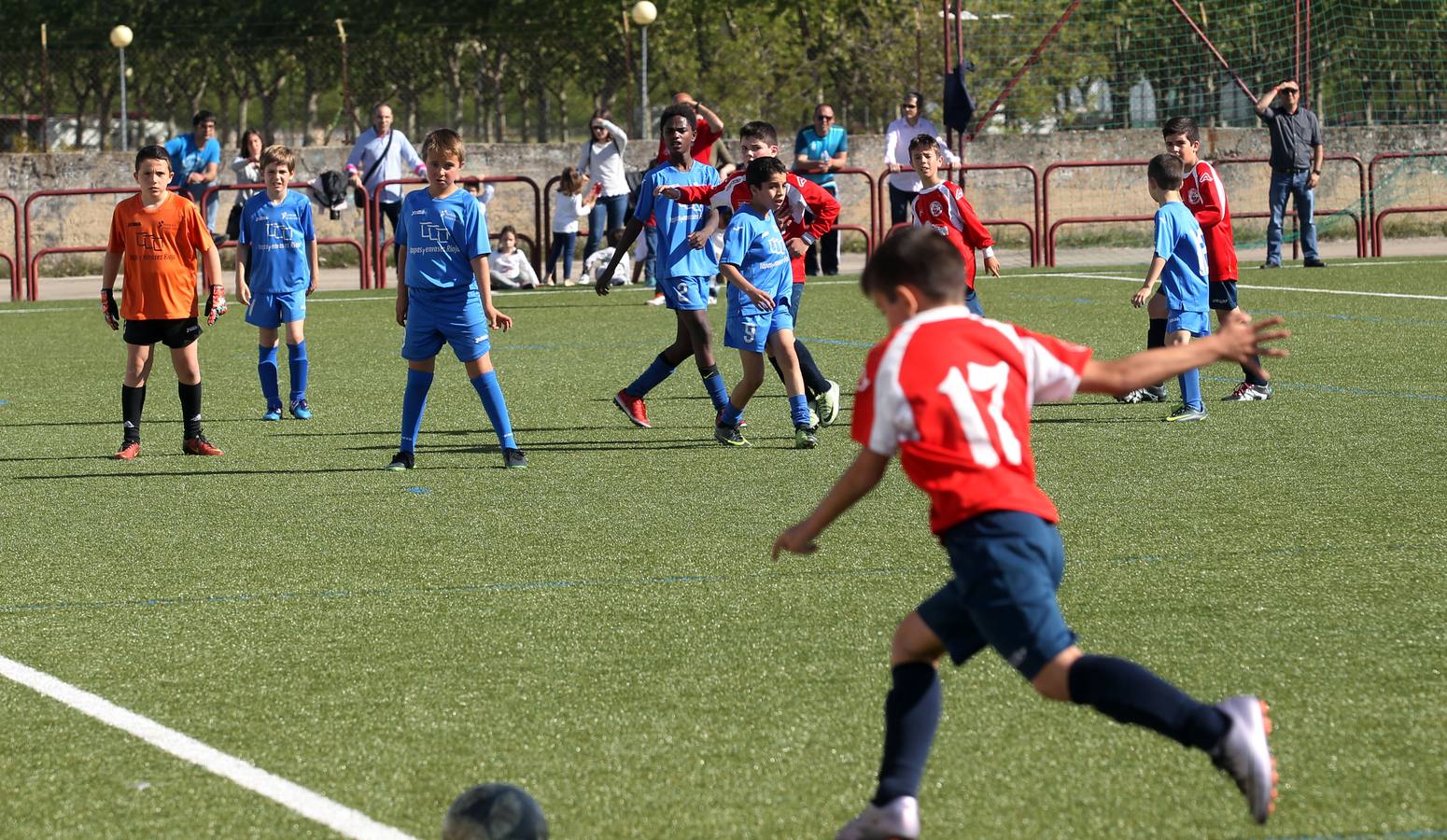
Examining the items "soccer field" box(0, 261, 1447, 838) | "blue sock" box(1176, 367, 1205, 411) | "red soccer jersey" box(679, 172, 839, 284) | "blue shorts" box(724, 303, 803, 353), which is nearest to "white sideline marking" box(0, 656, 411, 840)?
→ "soccer field" box(0, 261, 1447, 838)

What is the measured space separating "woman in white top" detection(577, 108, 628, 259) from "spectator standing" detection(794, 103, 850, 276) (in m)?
2.02

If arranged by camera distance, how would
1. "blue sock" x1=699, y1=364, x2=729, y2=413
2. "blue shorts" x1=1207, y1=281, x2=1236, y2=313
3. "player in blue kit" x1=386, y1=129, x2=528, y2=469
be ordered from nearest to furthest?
"player in blue kit" x1=386, y1=129, x2=528, y2=469
"blue sock" x1=699, y1=364, x2=729, y2=413
"blue shorts" x1=1207, y1=281, x2=1236, y2=313

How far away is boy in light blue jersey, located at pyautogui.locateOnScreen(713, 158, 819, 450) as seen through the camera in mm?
9977

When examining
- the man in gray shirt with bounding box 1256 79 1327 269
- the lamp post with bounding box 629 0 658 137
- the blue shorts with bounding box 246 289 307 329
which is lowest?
the blue shorts with bounding box 246 289 307 329

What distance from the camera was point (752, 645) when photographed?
588 centimetres

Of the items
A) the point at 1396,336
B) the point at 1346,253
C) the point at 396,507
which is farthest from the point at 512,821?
the point at 1346,253

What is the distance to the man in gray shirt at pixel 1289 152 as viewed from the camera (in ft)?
68.8

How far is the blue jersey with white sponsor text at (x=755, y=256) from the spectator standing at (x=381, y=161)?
36.8ft

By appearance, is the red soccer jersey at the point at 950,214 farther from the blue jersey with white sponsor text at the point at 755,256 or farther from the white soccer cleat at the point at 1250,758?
the white soccer cleat at the point at 1250,758

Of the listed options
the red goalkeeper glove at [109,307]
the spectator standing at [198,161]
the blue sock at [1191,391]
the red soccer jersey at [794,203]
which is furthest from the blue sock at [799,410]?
the spectator standing at [198,161]

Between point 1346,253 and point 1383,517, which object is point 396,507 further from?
point 1346,253

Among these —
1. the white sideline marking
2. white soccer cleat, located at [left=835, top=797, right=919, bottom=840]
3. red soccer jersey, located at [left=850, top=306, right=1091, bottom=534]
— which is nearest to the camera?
red soccer jersey, located at [left=850, top=306, right=1091, bottom=534]

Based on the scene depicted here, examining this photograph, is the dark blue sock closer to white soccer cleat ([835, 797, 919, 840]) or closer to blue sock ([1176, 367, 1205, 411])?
white soccer cleat ([835, 797, 919, 840])

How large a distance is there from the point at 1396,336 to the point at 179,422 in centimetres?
917
